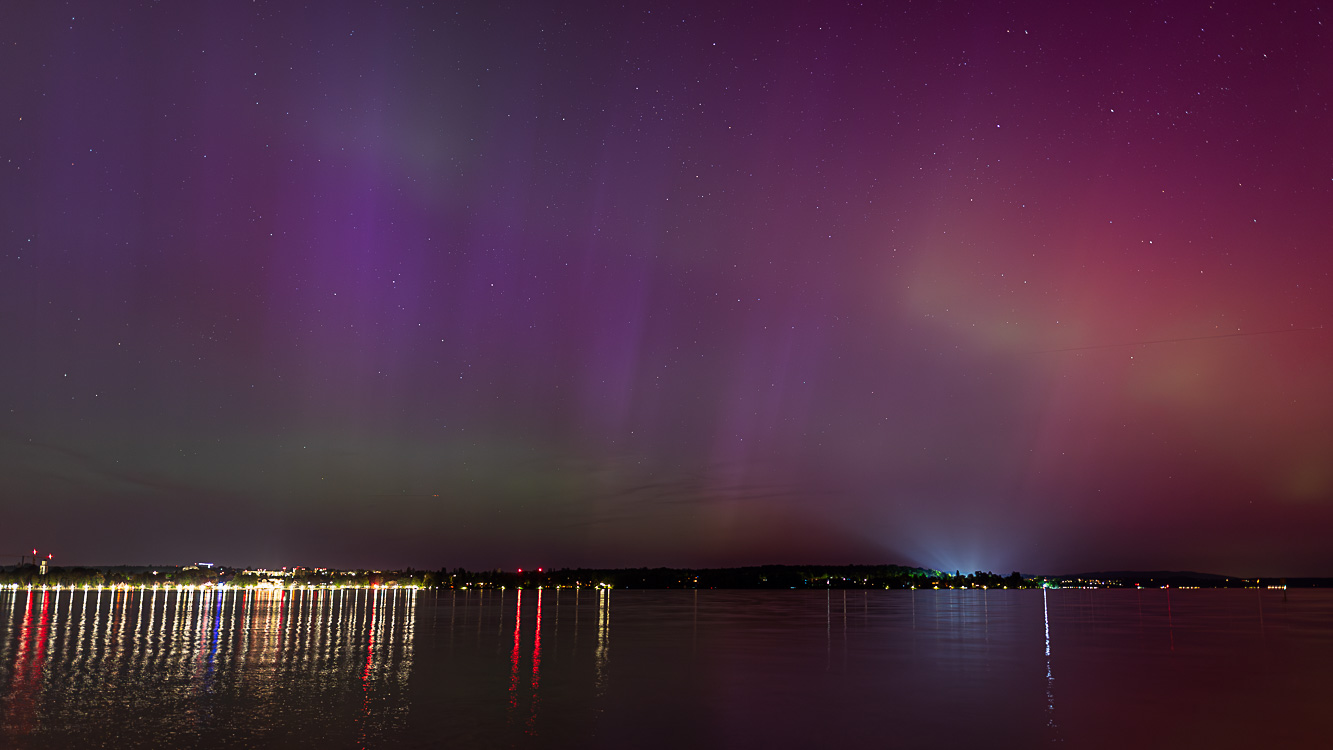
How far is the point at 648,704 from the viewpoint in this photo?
87.7ft

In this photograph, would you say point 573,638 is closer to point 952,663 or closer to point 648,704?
point 952,663

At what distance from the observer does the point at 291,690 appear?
28.2m

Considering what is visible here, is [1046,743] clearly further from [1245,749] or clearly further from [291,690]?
[291,690]

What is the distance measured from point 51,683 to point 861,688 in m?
26.1

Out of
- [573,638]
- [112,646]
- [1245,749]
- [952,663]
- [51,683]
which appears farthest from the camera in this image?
[573,638]

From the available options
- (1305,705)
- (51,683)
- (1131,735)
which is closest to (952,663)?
(1305,705)

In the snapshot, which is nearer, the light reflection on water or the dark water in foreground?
the light reflection on water

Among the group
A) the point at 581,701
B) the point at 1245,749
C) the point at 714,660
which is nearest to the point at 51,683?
the point at 581,701

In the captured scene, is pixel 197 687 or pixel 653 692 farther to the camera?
pixel 653 692

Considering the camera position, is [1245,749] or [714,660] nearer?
[1245,749]

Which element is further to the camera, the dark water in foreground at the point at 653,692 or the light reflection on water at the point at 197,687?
A: the dark water in foreground at the point at 653,692

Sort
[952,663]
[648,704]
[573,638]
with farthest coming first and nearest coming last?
[573,638]
[952,663]
[648,704]

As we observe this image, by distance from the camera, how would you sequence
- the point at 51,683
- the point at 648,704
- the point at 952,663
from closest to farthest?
the point at 648,704, the point at 51,683, the point at 952,663

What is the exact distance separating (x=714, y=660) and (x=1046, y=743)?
20.5m
